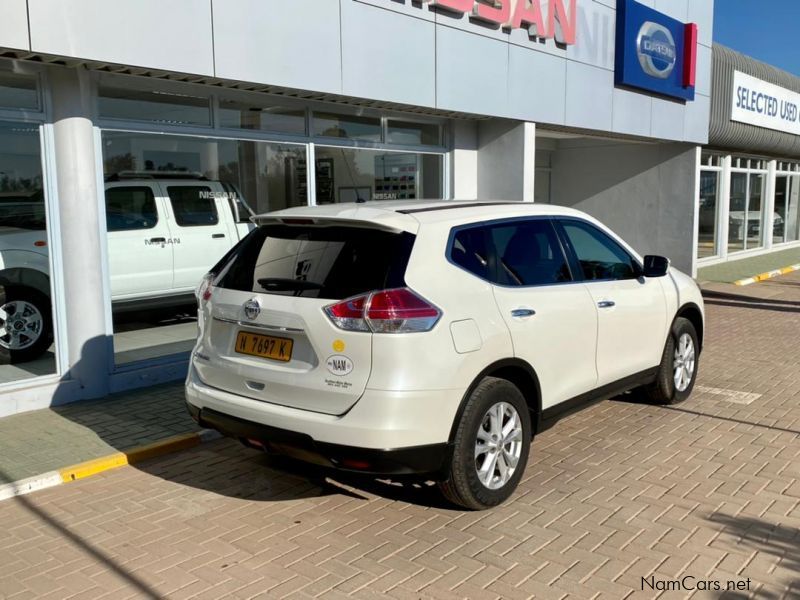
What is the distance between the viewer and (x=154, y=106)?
739cm

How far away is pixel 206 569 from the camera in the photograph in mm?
3822

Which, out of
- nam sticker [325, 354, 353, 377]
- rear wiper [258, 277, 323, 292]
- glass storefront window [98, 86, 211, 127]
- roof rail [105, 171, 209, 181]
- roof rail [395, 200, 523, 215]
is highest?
glass storefront window [98, 86, 211, 127]

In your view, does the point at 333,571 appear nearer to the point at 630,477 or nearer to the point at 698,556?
the point at 698,556

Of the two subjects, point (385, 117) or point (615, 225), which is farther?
point (615, 225)

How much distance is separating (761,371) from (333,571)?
20.1 feet

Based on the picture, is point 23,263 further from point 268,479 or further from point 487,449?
point 487,449

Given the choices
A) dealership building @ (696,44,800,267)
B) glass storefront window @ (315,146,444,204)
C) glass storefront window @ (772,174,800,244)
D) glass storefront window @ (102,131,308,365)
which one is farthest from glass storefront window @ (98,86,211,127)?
glass storefront window @ (772,174,800,244)

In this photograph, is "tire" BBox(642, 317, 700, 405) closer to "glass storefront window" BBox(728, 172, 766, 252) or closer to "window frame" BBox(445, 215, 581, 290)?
"window frame" BBox(445, 215, 581, 290)

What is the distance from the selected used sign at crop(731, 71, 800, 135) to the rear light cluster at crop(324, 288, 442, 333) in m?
16.8

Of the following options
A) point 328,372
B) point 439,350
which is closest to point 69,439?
point 328,372

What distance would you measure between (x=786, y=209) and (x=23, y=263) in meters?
25.3

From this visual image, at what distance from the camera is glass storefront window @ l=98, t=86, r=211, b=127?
704cm

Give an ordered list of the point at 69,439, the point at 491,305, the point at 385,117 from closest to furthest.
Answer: the point at 491,305
the point at 69,439
the point at 385,117

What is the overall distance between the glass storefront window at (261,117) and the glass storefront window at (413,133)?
1.68 meters
